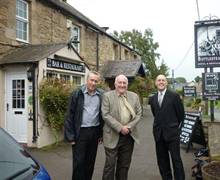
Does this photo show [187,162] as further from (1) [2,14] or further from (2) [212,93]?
(1) [2,14]

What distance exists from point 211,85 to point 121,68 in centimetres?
1382

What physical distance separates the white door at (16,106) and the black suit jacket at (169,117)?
6160 mm

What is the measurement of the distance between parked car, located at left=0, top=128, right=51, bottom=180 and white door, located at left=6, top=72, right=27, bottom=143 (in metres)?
7.69

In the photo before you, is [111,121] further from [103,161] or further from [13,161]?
[103,161]

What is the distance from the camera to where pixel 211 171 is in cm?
583

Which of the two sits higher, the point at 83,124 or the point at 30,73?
the point at 30,73

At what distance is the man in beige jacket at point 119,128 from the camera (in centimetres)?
534

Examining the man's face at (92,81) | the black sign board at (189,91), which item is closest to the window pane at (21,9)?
the man's face at (92,81)

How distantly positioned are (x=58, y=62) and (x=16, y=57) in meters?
1.43

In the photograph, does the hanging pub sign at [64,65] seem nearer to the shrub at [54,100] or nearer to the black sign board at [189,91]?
the shrub at [54,100]

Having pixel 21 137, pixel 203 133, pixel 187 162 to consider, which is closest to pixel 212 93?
pixel 203 133

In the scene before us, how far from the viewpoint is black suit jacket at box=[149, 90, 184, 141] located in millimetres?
6094

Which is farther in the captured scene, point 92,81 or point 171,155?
point 171,155

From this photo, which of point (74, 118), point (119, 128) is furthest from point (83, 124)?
point (119, 128)
